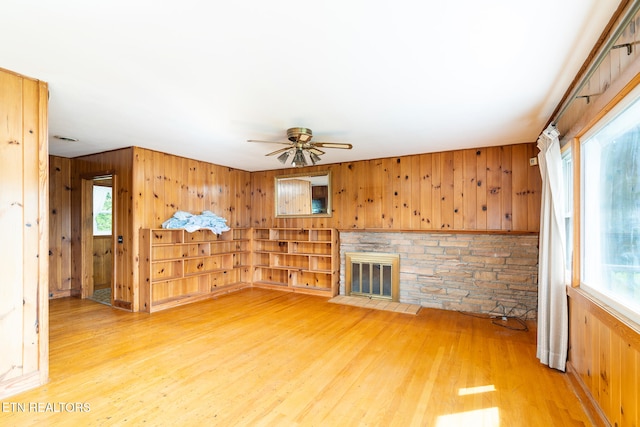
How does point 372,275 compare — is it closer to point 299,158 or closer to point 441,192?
point 441,192

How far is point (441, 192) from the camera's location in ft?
14.4

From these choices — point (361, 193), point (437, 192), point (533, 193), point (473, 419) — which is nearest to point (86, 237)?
point (361, 193)

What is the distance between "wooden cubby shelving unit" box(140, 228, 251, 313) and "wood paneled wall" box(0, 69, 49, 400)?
188 cm

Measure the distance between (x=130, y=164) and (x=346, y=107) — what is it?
3291mm

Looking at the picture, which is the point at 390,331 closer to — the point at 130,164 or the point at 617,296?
the point at 617,296

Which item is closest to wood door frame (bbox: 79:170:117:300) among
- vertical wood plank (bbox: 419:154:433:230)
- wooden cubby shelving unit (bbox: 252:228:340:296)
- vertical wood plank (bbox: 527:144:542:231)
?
wooden cubby shelving unit (bbox: 252:228:340:296)

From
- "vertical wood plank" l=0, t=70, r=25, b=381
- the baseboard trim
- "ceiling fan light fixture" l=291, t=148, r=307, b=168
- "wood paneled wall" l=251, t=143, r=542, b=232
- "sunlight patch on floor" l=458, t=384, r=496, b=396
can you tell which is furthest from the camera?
"wood paneled wall" l=251, t=143, r=542, b=232

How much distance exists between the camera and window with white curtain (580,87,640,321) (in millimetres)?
1603

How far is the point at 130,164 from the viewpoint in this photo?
419cm

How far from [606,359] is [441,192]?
2.85 m

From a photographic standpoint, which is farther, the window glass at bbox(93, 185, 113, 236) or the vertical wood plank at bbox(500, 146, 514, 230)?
the window glass at bbox(93, 185, 113, 236)

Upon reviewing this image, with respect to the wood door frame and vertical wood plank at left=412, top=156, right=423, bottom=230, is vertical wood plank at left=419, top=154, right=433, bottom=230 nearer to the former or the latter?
vertical wood plank at left=412, top=156, right=423, bottom=230

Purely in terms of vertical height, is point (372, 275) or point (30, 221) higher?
point (30, 221)

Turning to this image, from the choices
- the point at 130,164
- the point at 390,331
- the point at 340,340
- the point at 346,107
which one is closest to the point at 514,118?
the point at 346,107
